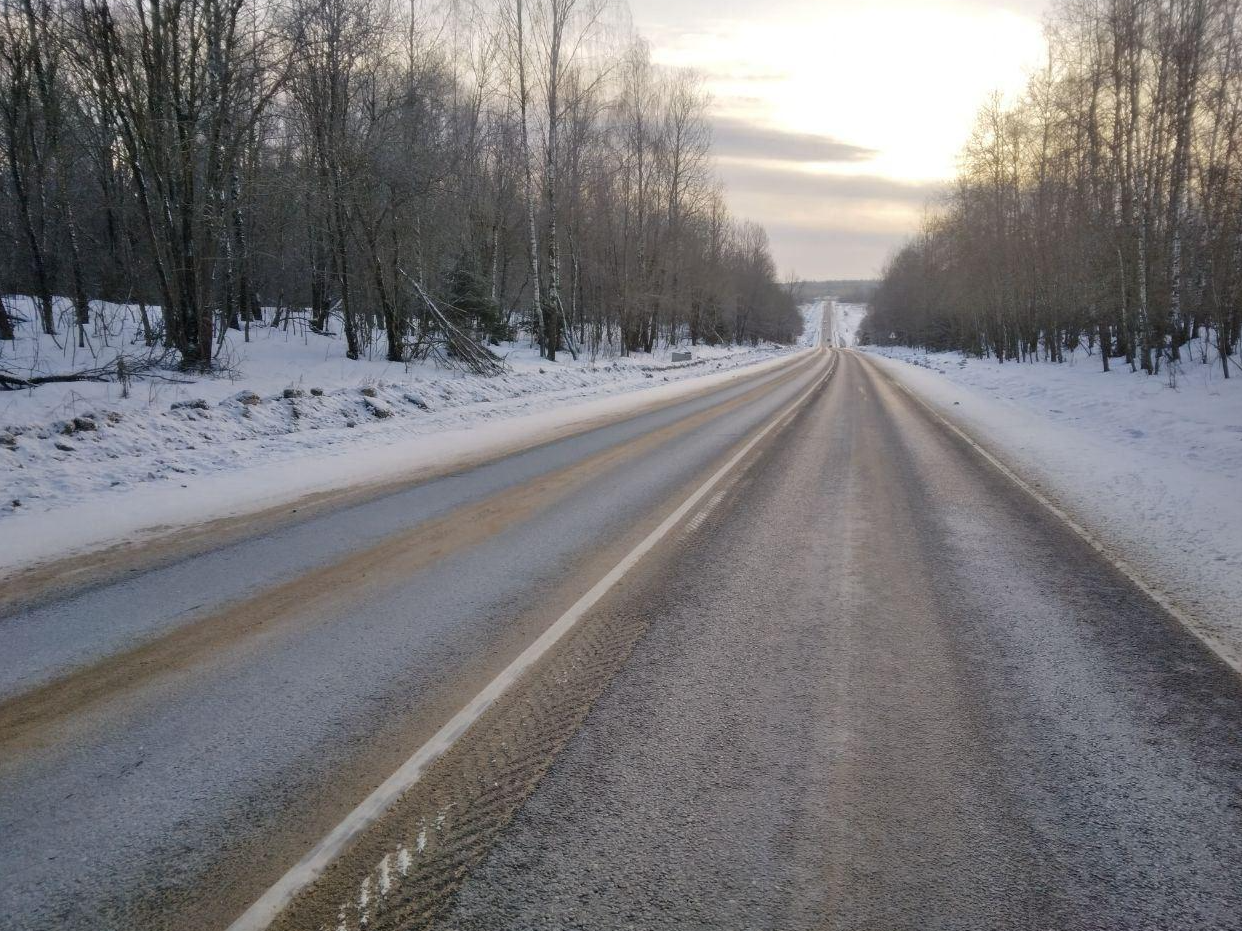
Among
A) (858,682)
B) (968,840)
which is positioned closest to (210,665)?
(858,682)

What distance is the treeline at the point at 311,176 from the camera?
546 inches

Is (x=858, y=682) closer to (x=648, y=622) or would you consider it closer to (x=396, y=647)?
(x=648, y=622)

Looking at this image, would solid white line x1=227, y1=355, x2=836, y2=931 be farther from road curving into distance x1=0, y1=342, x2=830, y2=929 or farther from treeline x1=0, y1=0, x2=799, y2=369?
treeline x1=0, y1=0, x2=799, y2=369

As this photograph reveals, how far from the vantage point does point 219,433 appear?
34.3 feet

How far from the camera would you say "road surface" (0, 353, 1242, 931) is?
221cm

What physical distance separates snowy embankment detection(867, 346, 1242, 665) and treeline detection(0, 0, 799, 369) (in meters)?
14.9

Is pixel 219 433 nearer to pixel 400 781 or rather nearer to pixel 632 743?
pixel 400 781

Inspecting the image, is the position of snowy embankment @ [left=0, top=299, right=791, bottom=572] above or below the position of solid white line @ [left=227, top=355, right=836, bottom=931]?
above

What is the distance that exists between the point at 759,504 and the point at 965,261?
46.8 metres

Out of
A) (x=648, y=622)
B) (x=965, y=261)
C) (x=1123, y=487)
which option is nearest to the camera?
(x=648, y=622)

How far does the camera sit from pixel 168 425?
10125 mm

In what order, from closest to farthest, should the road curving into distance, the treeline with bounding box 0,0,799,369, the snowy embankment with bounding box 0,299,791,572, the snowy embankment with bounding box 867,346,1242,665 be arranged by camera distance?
the road curving into distance
the snowy embankment with bounding box 867,346,1242,665
the snowy embankment with bounding box 0,299,791,572
the treeline with bounding box 0,0,799,369

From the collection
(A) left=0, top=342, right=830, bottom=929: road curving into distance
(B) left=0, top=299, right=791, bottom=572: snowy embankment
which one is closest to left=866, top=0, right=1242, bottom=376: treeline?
(B) left=0, top=299, right=791, bottom=572: snowy embankment

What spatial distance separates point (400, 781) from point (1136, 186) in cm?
2608
